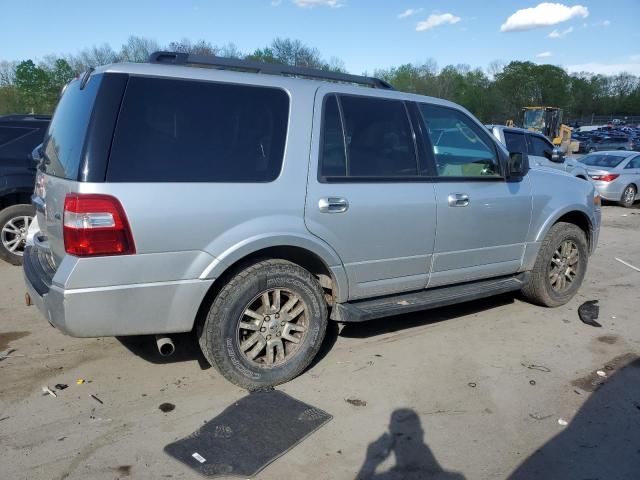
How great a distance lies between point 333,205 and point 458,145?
5.17 feet

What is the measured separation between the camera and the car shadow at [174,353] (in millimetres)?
4246

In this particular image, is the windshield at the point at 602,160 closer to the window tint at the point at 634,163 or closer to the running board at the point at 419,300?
the window tint at the point at 634,163

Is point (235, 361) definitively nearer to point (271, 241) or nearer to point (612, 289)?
point (271, 241)

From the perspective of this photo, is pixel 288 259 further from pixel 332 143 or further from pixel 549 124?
pixel 549 124

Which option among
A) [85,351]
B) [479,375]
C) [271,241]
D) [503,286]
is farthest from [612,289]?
[85,351]

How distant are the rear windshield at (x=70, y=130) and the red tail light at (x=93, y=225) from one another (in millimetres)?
195

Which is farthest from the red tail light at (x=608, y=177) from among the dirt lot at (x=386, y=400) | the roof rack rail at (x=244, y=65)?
the roof rack rail at (x=244, y=65)

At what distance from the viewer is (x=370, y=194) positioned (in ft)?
13.2

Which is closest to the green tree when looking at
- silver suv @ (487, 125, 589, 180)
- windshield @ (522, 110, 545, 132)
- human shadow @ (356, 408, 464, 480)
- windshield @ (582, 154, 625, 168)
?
windshield @ (522, 110, 545, 132)

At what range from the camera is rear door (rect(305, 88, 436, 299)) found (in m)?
3.85

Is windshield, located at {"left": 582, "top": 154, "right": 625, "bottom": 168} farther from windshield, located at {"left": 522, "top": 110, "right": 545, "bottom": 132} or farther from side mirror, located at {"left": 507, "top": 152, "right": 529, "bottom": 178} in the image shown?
windshield, located at {"left": 522, "top": 110, "right": 545, "bottom": 132}

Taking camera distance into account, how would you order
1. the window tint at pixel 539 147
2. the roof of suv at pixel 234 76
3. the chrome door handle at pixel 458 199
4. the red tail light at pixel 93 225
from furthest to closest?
1. the window tint at pixel 539 147
2. the chrome door handle at pixel 458 199
3. the roof of suv at pixel 234 76
4. the red tail light at pixel 93 225

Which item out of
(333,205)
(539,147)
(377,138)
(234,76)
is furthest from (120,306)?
(539,147)

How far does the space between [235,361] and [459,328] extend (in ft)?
7.79
